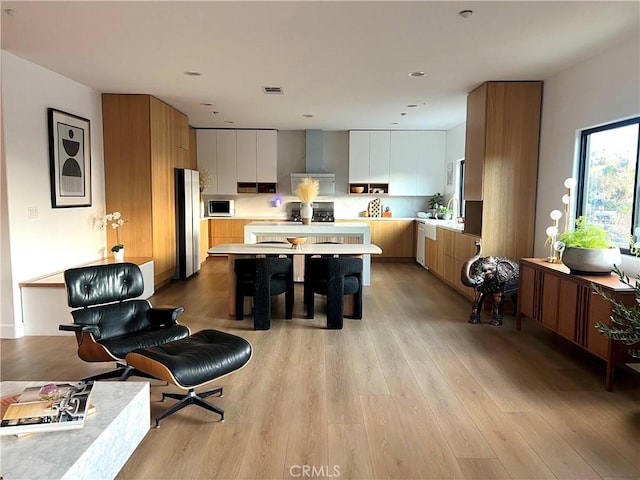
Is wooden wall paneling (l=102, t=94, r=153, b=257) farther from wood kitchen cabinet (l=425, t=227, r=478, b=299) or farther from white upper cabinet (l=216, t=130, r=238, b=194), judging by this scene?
wood kitchen cabinet (l=425, t=227, r=478, b=299)

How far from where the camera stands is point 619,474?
2223mm

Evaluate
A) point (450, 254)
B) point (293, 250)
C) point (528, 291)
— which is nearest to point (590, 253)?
point (528, 291)

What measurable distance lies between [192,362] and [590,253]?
120 inches

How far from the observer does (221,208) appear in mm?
9188

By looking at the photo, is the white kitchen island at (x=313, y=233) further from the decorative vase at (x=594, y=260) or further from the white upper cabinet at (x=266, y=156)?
the decorative vase at (x=594, y=260)

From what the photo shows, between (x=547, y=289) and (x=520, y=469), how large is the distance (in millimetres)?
2150

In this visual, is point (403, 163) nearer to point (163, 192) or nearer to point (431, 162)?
point (431, 162)

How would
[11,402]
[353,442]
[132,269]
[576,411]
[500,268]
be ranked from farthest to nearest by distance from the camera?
[500,268] < [132,269] < [576,411] < [353,442] < [11,402]

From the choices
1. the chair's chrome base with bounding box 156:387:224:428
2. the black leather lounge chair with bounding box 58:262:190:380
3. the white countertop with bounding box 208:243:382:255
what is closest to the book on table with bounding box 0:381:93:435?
the chair's chrome base with bounding box 156:387:224:428

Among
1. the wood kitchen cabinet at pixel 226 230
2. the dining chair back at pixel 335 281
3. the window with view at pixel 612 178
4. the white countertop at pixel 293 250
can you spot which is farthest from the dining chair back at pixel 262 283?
the wood kitchen cabinet at pixel 226 230

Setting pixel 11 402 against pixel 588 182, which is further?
pixel 588 182

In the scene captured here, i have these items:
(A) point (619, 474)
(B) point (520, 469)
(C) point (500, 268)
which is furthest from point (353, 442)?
(C) point (500, 268)

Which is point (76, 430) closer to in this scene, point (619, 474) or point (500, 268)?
point (619, 474)

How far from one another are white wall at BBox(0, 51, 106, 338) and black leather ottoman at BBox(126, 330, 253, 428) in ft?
7.15
